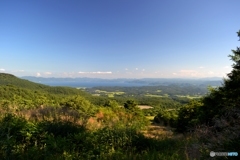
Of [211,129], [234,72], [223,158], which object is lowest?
[223,158]

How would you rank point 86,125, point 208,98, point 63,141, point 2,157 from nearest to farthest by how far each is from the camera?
point 2,157 → point 63,141 → point 86,125 → point 208,98

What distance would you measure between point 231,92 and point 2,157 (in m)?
8.04

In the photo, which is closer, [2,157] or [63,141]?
[2,157]

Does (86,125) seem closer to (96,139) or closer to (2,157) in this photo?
(96,139)

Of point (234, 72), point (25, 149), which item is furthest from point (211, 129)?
point (234, 72)

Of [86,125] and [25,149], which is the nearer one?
[25,149]

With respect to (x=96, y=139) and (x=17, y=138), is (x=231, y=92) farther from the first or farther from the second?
(x=17, y=138)

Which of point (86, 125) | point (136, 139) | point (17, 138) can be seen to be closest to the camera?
point (17, 138)

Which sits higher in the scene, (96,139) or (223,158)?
(223,158)

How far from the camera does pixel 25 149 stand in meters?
3.59

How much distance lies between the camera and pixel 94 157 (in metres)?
3.29

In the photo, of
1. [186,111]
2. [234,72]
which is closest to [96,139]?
[234,72]

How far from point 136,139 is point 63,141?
1.66 metres

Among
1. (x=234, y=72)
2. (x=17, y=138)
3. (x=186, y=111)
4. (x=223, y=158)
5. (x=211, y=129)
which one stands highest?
(x=234, y=72)
